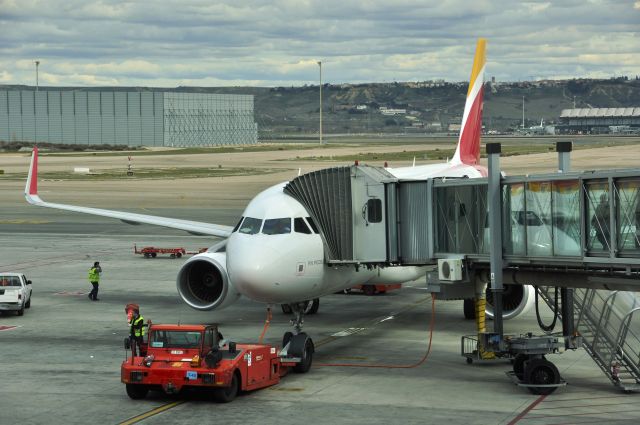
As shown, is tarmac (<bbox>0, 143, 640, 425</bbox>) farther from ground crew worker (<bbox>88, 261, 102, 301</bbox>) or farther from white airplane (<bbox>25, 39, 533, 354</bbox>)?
white airplane (<bbox>25, 39, 533, 354</bbox>)

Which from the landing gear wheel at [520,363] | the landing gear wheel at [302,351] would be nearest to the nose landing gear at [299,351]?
the landing gear wheel at [302,351]

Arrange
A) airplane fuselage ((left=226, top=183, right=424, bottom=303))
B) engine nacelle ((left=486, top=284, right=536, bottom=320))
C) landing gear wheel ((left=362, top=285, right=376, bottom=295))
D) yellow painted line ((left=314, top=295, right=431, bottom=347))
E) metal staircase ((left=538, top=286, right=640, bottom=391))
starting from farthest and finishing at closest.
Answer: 1. landing gear wheel ((left=362, top=285, right=376, bottom=295))
2. engine nacelle ((left=486, top=284, right=536, bottom=320))
3. yellow painted line ((left=314, top=295, right=431, bottom=347))
4. airplane fuselage ((left=226, top=183, right=424, bottom=303))
5. metal staircase ((left=538, top=286, right=640, bottom=391))

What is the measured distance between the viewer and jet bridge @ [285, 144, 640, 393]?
83.5 ft

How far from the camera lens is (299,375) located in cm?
2836

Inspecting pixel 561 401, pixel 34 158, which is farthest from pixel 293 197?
pixel 34 158

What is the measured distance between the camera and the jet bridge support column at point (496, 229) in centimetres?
2752

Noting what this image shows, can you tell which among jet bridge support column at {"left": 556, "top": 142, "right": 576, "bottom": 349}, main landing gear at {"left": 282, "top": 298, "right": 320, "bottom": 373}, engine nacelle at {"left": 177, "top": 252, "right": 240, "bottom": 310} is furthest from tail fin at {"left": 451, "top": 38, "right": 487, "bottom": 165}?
main landing gear at {"left": 282, "top": 298, "right": 320, "bottom": 373}

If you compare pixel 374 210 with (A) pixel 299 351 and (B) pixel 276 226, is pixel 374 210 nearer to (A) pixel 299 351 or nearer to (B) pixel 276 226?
(B) pixel 276 226

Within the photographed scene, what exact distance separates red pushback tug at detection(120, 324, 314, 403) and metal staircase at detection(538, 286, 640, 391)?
26.0 feet

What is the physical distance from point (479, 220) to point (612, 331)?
4.26 m

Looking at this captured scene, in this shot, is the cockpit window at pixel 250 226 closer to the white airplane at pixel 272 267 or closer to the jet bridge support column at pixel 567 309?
the white airplane at pixel 272 267

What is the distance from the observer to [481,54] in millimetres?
46375

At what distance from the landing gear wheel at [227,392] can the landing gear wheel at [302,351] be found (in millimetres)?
3195

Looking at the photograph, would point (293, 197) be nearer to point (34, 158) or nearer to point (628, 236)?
point (628, 236)
